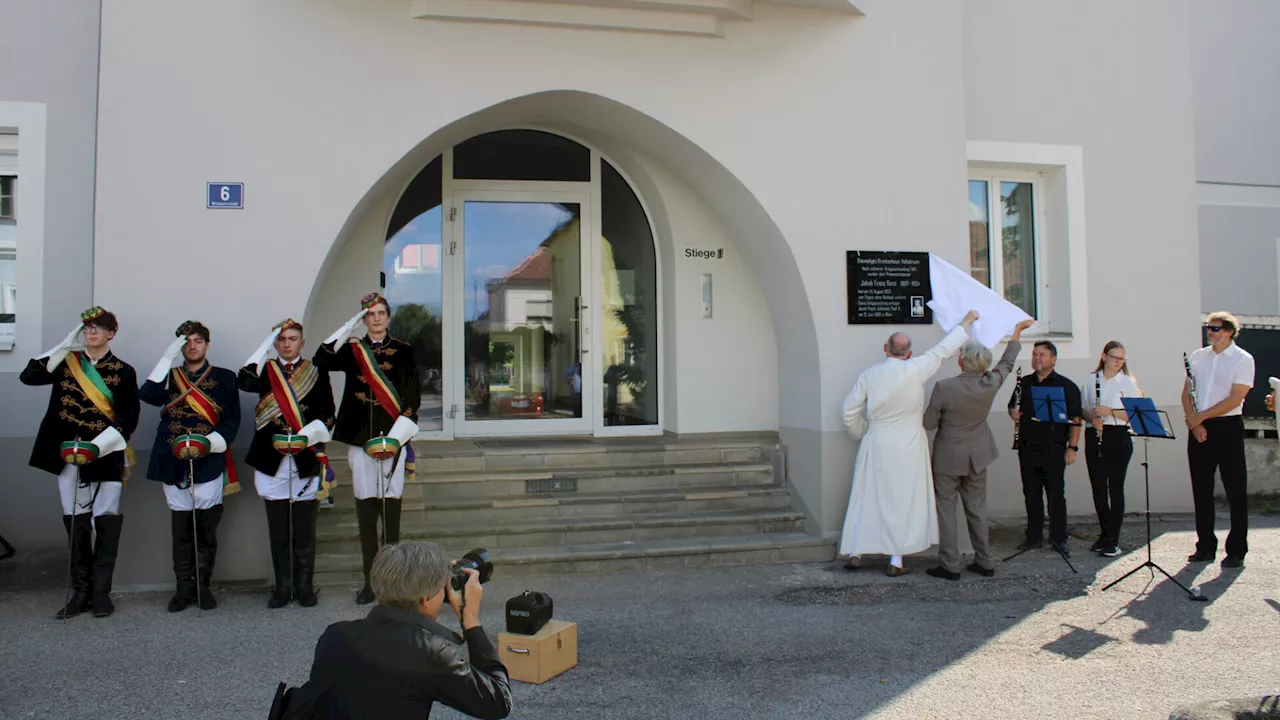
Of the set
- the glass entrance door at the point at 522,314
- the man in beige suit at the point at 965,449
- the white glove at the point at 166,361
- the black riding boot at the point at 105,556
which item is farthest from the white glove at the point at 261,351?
the man in beige suit at the point at 965,449

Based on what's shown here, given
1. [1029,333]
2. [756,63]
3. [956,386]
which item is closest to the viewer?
[956,386]

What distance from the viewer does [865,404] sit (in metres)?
6.66

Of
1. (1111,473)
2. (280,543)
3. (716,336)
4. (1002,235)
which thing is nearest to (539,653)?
(280,543)

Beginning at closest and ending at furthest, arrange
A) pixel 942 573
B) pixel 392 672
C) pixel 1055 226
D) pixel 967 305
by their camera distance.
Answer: pixel 392 672
pixel 942 573
pixel 967 305
pixel 1055 226

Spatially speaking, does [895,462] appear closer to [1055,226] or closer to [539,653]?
[539,653]

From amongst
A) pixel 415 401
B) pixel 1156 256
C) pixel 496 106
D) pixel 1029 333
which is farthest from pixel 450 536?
pixel 1156 256

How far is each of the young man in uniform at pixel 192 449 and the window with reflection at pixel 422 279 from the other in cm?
247

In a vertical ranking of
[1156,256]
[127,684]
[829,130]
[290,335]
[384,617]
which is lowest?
[127,684]

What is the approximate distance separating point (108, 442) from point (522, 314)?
12.5 ft

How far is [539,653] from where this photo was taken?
431cm

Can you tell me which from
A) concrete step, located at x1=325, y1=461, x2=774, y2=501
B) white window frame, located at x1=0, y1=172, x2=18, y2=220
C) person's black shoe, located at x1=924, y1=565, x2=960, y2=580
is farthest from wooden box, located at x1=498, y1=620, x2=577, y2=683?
white window frame, located at x1=0, y1=172, x2=18, y2=220

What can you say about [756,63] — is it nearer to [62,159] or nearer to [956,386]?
[956,386]

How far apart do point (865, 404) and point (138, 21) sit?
562 centimetres

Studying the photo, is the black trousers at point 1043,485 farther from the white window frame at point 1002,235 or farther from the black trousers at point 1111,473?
the white window frame at point 1002,235
